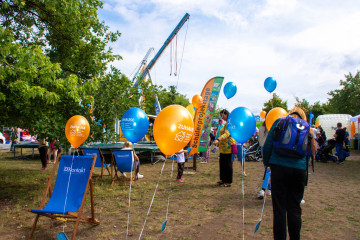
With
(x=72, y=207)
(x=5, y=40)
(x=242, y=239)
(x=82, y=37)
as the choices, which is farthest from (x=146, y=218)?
(x=82, y=37)

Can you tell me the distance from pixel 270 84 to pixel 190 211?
3483 millimetres

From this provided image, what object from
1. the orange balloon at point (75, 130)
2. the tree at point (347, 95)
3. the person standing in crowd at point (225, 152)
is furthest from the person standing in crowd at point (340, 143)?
the tree at point (347, 95)

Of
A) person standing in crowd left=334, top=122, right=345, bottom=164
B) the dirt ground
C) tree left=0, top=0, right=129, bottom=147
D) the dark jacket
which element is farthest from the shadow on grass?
person standing in crowd left=334, top=122, right=345, bottom=164

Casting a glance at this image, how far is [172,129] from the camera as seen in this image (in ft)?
9.89

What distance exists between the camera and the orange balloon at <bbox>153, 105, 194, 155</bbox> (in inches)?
119

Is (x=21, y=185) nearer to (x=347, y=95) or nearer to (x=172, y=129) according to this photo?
(x=172, y=129)

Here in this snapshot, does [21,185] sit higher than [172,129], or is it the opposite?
[172,129]

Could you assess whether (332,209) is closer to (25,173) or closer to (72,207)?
(72,207)

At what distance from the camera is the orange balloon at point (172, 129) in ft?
Result: 9.91

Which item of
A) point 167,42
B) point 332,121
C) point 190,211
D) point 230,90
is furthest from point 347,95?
point 190,211

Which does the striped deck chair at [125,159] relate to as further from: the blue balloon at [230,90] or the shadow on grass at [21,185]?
the blue balloon at [230,90]

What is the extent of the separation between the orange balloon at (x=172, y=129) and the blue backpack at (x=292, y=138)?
1042 mm

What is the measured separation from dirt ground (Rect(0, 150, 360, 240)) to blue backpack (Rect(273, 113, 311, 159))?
4.13 ft

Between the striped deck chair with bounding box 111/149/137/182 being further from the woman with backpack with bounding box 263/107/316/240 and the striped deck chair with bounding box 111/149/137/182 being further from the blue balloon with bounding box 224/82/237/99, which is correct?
the woman with backpack with bounding box 263/107/316/240
